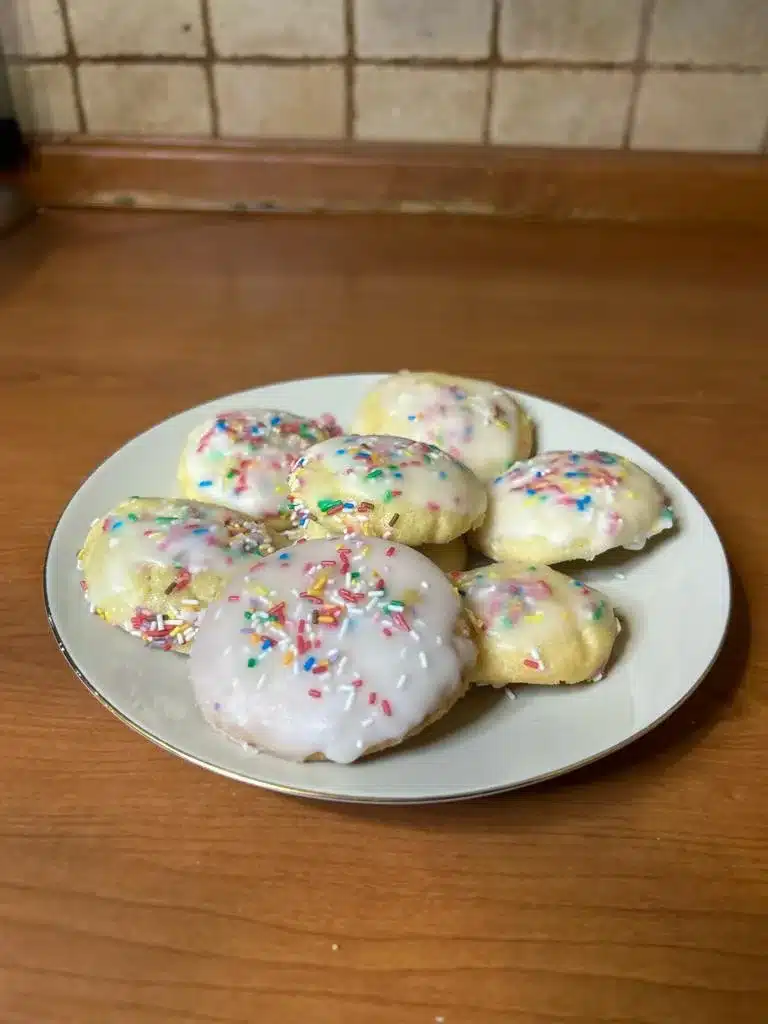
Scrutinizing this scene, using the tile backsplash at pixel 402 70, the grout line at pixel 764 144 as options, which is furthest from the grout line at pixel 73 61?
the grout line at pixel 764 144

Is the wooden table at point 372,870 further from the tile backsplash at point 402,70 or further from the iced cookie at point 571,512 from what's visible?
the tile backsplash at point 402,70

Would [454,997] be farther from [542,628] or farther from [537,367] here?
[537,367]

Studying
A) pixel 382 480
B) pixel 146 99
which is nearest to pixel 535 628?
pixel 382 480

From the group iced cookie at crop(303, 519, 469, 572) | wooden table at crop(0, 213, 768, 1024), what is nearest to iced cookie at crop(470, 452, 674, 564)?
iced cookie at crop(303, 519, 469, 572)

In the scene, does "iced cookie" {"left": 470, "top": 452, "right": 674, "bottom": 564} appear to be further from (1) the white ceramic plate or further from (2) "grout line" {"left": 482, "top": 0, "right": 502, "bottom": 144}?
(2) "grout line" {"left": 482, "top": 0, "right": 502, "bottom": 144}

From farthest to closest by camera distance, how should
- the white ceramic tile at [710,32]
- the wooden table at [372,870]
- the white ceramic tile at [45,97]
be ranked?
the white ceramic tile at [45,97] < the white ceramic tile at [710,32] < the wooden table at [372,870]

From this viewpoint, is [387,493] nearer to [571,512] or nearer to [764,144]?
[571,512]
